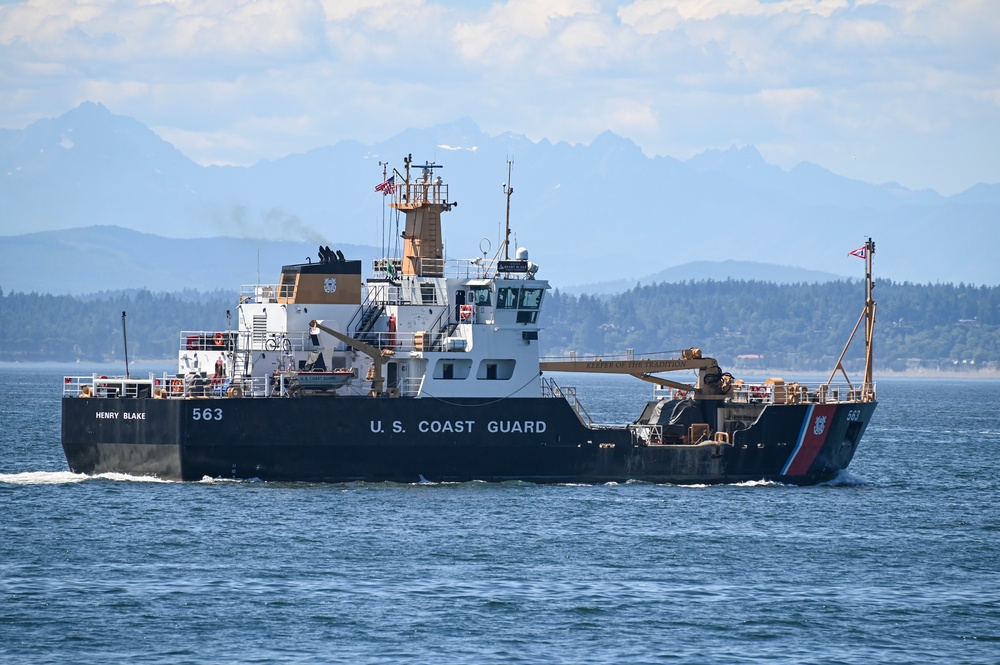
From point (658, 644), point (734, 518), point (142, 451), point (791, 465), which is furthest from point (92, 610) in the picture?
point (791, 465)

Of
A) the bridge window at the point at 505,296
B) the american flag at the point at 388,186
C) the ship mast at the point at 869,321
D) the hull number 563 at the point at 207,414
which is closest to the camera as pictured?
the hull number 563 at the point at 207,414

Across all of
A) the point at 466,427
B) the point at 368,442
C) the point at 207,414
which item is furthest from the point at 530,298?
the point at 207,414

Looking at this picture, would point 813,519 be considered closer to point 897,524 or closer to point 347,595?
point 897,524

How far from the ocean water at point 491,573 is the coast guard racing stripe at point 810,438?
27.5 inches

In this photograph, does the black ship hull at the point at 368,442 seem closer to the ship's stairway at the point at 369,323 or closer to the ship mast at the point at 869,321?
the ship's stairway at the point at 369,323

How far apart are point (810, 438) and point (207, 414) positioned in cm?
1577

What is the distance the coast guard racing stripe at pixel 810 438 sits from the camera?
42.0 metres

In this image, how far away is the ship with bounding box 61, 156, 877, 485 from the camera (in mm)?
38406

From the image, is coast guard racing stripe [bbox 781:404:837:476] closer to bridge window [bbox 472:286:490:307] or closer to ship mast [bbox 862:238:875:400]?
ship mast [bbox 862:238:875:400]

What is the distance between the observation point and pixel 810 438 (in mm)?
42156

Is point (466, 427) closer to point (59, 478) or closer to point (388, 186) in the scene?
point (388, 186)

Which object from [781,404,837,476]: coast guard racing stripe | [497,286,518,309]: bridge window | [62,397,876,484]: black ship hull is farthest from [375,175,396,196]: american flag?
[781,404,837,476]: coast guard racing stripe

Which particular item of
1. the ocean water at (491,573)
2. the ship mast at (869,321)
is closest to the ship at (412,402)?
the ocean water at (491,573)

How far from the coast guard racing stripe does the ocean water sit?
27.5 inches
